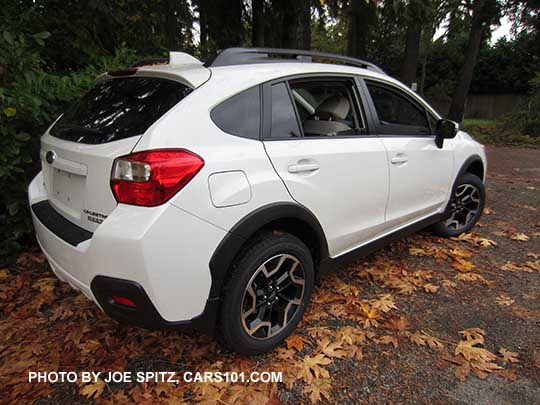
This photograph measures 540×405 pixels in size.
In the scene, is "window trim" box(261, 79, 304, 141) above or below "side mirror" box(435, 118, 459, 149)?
above

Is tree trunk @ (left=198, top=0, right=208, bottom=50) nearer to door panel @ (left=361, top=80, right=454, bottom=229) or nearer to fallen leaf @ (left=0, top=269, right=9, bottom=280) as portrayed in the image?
door panel @ (left=361, top=80, right=454, bottom=229)

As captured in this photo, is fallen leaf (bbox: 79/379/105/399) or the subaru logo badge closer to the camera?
fallen leaf (bbox: 79/379/105/399)

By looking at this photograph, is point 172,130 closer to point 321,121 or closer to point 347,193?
point 347,193

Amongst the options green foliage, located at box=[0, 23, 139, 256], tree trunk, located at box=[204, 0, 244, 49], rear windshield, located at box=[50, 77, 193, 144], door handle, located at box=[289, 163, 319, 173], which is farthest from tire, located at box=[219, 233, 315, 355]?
tree trunk, located at box=[204, 0, 244, 49]

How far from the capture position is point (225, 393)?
6.55ft

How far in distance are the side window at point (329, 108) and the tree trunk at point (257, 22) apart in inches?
286

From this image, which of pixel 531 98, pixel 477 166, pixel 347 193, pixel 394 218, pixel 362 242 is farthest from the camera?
pixel 531 98

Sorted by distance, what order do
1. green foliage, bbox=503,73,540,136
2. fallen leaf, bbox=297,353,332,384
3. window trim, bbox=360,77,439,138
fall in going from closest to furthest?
1. fallen leaf, bbox=297,353,332,384
2. window trim, bbox=360,77,439,138
3. green foliage, bbox=503,73,540,136

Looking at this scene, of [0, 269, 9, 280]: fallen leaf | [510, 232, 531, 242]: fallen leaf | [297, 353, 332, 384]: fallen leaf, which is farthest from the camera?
[510, 232, 531, 242]: fallen leaf

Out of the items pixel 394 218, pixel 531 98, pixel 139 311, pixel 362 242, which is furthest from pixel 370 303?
pixel 531 98

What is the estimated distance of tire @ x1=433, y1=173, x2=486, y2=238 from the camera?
3.88 m

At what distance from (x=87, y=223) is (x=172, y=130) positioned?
659 millimetres

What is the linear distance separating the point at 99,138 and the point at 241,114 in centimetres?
75

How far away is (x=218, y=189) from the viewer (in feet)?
5.98
